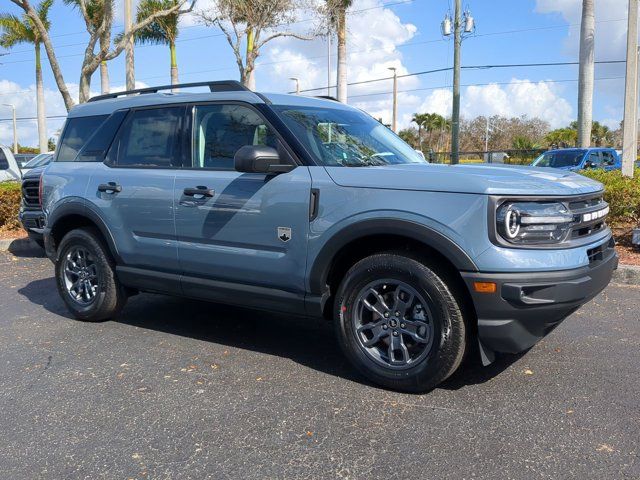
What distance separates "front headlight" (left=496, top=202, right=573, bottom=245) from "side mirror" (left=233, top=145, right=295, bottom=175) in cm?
148

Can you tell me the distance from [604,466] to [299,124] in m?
2.87

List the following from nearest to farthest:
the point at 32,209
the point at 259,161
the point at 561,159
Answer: the point at 259,161 < the point at 32,209 < the point at 561,159

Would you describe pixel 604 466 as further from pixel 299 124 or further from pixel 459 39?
pixel 459 39

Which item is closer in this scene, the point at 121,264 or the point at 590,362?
the point at 590,362

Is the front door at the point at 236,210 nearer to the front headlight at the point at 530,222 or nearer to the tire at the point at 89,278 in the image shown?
the tire at the point at 89,278

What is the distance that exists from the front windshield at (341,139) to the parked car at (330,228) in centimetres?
2

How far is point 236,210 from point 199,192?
15.0 inches

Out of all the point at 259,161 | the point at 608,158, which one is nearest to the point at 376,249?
the point at 259,161

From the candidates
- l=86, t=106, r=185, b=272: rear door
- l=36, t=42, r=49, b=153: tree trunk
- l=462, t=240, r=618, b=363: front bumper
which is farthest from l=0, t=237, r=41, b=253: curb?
l=36, t=42, r=49, b=153: tree trunk

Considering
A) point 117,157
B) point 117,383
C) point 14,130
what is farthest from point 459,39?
point 14,130

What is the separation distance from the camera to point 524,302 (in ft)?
11.1

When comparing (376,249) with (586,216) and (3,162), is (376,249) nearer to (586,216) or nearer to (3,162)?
(586,216)

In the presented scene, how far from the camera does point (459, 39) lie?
860 inches

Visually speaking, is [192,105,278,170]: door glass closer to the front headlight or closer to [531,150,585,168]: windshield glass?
the front headlight
